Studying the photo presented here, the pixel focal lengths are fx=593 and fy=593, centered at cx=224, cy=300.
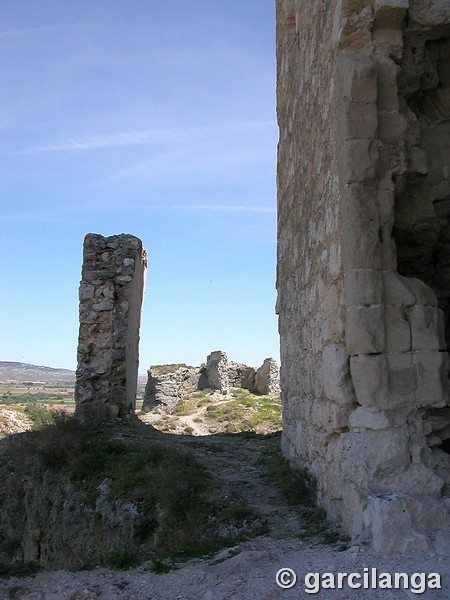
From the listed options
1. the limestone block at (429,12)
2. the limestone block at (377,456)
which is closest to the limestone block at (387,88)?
the limestone block at (429,12)

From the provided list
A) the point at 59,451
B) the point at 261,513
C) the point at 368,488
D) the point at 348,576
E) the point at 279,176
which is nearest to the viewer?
the point at 348,576

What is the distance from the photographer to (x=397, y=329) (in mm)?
4340

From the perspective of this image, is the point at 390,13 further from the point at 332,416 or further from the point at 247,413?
the point at 247,413

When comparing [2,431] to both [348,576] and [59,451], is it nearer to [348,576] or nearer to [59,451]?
[59,451]

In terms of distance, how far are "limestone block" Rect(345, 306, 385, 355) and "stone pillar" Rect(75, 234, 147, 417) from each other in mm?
5877

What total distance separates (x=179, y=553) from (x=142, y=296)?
25.7ft

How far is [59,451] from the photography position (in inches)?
284

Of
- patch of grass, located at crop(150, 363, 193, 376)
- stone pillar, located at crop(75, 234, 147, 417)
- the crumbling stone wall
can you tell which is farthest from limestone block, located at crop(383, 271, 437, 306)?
patch of grass, located at crop(150, 363, 193, 376)

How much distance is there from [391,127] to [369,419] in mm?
2273

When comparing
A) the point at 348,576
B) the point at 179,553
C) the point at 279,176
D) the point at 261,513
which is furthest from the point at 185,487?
the point at 279,176

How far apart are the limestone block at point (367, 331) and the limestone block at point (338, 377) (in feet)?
0.62

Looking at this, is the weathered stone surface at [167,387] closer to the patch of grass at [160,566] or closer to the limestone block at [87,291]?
the limestone block at [87,291]

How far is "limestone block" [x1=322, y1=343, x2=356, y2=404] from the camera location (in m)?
4.45

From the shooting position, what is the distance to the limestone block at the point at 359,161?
4.53 meters
